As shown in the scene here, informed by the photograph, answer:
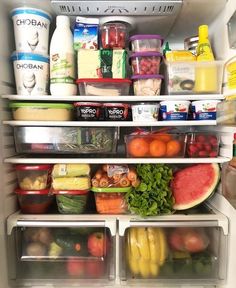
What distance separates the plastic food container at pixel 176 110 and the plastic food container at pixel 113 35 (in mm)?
282

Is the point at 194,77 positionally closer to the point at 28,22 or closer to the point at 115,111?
the point at 115,111

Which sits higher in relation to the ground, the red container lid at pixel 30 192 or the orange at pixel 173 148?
the orange at pixel 173 148

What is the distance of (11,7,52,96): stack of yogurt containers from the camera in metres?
0.87

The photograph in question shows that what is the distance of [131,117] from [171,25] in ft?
1.35

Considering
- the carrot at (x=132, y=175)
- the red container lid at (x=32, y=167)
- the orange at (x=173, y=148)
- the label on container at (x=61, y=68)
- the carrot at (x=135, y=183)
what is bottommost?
the carrot at (x=135, y=183)

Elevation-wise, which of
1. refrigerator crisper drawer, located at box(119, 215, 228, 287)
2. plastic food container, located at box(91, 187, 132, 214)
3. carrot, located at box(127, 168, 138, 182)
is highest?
carrot, located at box(127, 168, 138, 182)

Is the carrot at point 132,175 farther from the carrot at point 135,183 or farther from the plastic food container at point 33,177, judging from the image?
the plastic food container at point 33,177

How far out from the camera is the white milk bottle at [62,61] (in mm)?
878

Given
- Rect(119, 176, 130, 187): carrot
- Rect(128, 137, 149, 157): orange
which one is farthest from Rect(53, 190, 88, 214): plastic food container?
Rect(128, 137, 149, 157): orange

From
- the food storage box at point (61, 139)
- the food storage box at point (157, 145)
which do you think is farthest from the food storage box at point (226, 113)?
the food storage box at point (61, 139)

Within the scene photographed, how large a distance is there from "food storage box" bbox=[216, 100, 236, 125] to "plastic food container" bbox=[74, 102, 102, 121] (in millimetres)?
420

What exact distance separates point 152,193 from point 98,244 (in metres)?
0.28

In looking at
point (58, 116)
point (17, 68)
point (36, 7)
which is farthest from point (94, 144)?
point (36, 7)

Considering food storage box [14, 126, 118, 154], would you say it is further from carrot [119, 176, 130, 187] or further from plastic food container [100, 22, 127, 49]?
plastic food container [100, 22, 127, 49]
